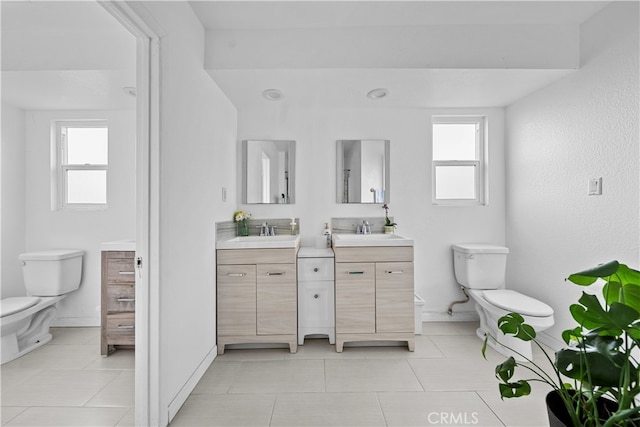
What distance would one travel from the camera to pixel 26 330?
2432 mm

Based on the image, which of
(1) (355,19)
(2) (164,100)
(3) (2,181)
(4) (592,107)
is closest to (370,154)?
(1) (355,19)

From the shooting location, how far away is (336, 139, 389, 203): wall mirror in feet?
10.0

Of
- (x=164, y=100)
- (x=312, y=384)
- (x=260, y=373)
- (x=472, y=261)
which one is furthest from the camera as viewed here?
(x=472, y=261)

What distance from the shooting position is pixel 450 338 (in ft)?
8.82

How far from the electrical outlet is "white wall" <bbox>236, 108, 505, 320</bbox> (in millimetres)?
979

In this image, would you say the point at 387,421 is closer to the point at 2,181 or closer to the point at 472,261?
the point at 472,261

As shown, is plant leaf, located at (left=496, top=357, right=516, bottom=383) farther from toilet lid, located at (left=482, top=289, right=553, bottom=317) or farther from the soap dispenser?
the soap dispenser

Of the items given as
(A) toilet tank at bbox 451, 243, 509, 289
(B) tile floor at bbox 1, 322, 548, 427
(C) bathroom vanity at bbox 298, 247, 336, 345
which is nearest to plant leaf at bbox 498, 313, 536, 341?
(B) tile floor at bbox 1, 322, 548, 427

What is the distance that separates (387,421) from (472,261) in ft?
5.44

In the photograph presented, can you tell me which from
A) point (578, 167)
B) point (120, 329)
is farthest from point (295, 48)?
point (120, 329)

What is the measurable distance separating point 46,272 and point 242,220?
1.61 metres

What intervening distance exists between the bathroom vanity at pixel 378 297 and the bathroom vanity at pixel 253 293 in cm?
46

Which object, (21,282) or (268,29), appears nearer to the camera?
(268,29)

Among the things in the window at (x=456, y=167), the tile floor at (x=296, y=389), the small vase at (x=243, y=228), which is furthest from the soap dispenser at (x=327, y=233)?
the window at (x=456, y=167)
